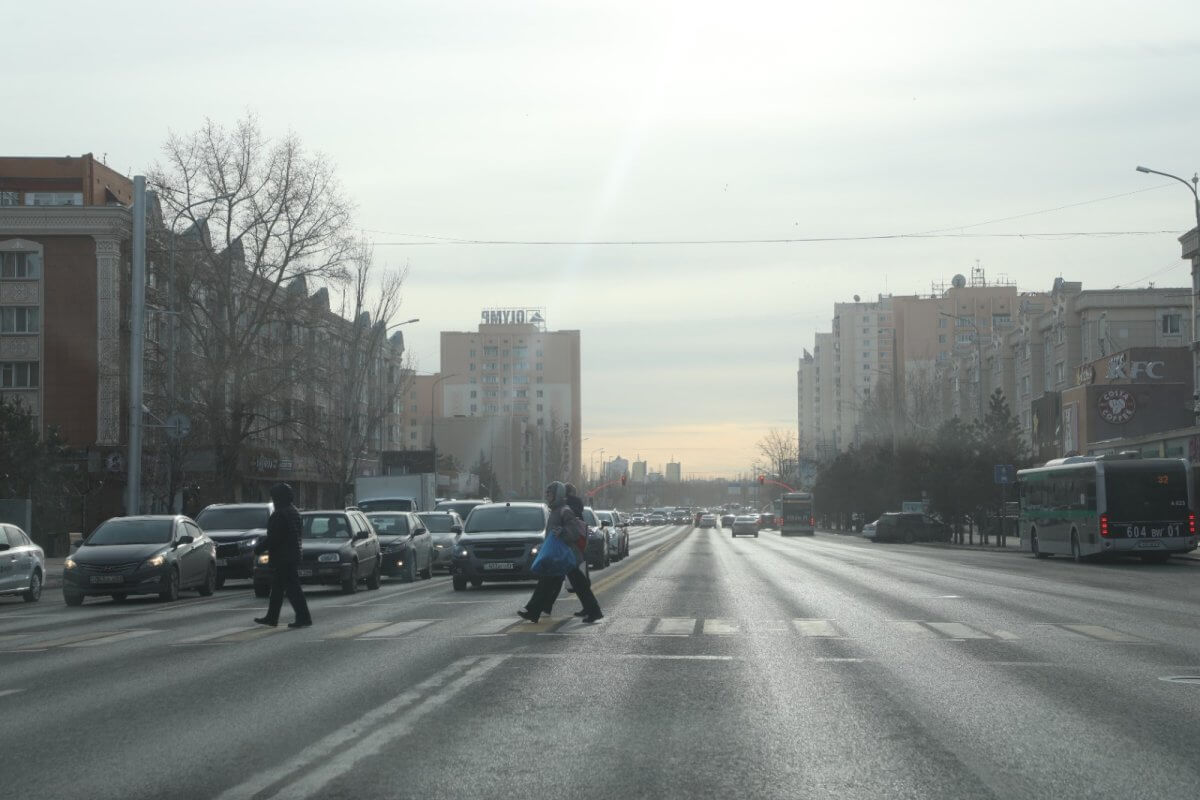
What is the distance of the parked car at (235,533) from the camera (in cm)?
2969

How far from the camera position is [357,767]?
7.82 m

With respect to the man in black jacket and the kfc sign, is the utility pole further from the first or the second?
the kfc sign

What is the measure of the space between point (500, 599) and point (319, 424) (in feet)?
104

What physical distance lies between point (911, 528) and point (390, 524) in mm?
49693

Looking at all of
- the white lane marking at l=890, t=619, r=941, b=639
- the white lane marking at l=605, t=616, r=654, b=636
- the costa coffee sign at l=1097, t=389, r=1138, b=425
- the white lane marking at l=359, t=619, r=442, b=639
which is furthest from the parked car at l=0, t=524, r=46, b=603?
the costa coffee sign at l=1097, t=389, r=1138, b=425

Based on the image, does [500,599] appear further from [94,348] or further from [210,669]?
[94,348]

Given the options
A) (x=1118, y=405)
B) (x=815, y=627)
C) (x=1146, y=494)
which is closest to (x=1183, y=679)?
(x=815, y=627)

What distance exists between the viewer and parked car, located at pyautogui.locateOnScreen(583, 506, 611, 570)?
3628 cm

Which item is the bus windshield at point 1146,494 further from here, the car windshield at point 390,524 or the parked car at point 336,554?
the parked car at point 336,554

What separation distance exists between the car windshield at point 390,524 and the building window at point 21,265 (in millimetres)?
37795

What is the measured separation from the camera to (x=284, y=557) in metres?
17.6

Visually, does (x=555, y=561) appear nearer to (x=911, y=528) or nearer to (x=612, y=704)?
(x=612, y=704)

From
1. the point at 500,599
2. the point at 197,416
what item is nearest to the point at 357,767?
the point at 500,599

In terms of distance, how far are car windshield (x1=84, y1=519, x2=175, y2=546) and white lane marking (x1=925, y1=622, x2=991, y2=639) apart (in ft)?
45.5
